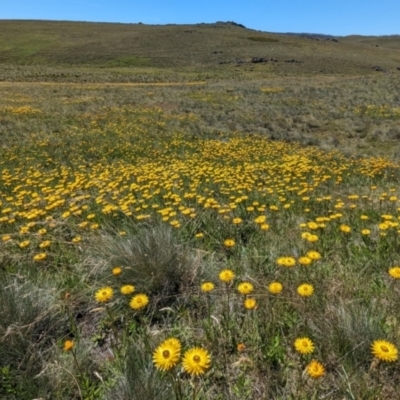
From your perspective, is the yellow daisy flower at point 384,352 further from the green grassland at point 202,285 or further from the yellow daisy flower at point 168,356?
the yellow daisy flower at point 168,356

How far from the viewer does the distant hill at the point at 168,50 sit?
2758 inches

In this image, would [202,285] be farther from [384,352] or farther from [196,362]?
[384,352]

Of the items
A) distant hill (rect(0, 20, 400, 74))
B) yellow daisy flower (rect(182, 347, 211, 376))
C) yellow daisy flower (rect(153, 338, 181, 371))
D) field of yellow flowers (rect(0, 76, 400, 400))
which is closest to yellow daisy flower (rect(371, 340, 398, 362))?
field of yellow flowers (rect(0, 76, 400, 400))


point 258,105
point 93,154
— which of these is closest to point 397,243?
point 93,154

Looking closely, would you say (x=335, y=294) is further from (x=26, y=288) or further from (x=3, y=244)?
(x=3, y=244)

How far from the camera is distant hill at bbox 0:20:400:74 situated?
230 ft

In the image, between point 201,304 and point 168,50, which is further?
point 168,50

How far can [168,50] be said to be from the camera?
3233 inches

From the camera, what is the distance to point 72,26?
106 meters

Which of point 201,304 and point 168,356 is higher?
point 168,356

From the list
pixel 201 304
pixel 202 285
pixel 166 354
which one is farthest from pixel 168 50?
pixel 166 354

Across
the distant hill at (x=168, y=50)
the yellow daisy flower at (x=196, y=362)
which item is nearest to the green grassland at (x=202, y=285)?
the yellow daisy flower at (x=196, y=362)

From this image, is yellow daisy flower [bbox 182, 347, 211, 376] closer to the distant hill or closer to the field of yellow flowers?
the field of yellow flowers

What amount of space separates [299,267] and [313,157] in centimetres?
748
